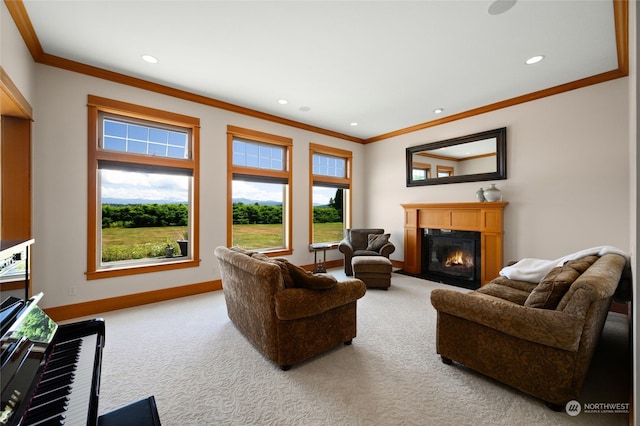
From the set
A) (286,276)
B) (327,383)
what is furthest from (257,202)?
(327,383)

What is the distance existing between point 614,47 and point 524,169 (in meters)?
1.66

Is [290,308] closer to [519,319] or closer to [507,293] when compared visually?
[519,319]

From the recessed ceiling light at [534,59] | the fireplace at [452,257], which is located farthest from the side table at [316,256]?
the recessed ceiling light at [534,59]

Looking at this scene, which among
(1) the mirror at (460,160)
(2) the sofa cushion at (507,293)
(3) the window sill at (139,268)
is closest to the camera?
→ (2) the sofa cushion at (507,293)

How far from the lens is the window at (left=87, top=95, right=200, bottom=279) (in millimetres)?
3299

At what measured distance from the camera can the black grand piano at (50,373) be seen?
703 millimetres

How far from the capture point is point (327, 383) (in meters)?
1.92

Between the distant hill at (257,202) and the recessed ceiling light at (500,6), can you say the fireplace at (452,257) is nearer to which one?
the distant hill at (257,202)

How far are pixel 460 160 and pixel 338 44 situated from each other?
3.19 meters

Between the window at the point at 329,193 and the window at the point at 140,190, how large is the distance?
2.31 metres

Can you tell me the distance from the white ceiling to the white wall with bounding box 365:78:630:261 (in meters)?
0.39

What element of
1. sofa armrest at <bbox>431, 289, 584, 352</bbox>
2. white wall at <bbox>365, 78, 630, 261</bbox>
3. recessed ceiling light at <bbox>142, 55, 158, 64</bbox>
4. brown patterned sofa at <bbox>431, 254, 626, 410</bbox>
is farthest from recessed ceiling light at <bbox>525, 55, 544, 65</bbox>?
recessed ceiling light at <bbox>142, 55, 158, 64</bbox>

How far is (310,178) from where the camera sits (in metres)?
5.37

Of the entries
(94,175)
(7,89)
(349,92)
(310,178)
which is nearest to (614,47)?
(349,92)
